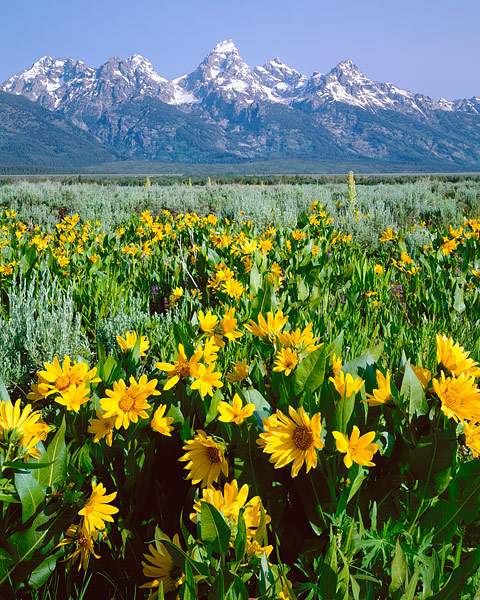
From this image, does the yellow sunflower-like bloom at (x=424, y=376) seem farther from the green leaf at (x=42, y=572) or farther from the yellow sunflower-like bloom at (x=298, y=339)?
the green leaf at (x=42, y=572)

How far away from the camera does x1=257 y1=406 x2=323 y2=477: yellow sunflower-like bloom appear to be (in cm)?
88

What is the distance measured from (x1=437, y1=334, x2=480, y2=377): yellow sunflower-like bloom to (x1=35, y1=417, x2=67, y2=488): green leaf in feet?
3.03

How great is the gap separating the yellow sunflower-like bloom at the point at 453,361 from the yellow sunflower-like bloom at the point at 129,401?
698 mm

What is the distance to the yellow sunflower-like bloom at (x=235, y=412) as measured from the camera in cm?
96

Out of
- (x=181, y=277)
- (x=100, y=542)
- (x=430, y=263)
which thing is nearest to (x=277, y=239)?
(x=181, y=277)

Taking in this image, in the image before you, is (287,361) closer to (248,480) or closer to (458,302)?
(248,480)

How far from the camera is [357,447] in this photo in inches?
35.3

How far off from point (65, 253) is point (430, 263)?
306 cm

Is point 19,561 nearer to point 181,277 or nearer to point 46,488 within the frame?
point 46,488

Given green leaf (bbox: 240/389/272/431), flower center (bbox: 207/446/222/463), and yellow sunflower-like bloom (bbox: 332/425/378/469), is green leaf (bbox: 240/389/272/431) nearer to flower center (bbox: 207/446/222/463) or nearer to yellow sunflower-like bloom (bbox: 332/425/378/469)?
flower center (bbox: 207/446/222/463)

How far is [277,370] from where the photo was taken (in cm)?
116

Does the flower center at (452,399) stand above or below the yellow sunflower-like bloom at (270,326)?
below

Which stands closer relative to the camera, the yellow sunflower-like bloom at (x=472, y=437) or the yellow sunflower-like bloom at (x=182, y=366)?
the yellow sunflower-like bloom at (x=472, y=437)

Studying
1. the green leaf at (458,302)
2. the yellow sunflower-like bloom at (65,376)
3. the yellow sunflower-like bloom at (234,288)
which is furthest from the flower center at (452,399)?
the green leaf at (458,302)
